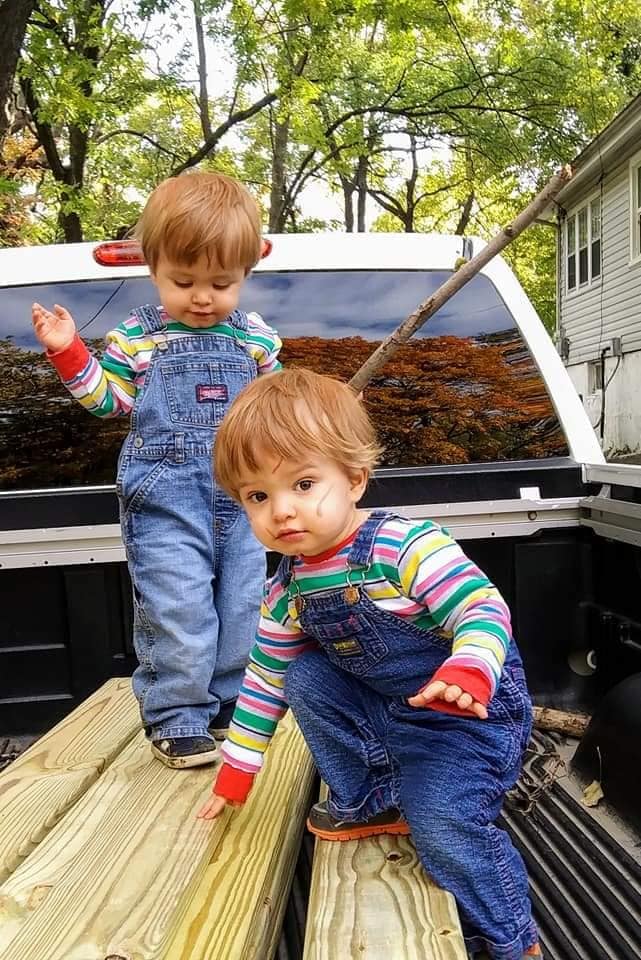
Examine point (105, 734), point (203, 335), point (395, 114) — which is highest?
point (395, 114)

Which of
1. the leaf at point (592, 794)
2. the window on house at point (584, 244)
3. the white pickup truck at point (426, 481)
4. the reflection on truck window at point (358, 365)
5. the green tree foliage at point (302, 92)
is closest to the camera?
the leaf at point (592, 794)

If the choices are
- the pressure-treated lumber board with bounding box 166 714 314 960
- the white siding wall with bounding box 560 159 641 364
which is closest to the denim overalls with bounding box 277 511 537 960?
the pressure-treated lumber board with bounding box 166 714 314 960

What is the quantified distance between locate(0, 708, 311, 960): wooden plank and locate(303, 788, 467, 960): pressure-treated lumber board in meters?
0.11

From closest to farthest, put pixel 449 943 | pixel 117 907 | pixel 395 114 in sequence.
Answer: pixel 449 943
pixel 117 907
pixel 395 114

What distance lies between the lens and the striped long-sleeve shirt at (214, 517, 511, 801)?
135cm

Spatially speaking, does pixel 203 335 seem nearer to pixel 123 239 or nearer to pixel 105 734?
pixel 123 239

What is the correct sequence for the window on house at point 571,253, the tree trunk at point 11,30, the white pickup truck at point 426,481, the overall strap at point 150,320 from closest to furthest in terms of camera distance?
the overall strap at point 150,320
the white pickup truck at point 426,481
the tree trunk at point 11,30
the window on house at point 571,253

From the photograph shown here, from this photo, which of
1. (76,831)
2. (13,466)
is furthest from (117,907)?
(13,466)

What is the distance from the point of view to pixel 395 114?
18.0m

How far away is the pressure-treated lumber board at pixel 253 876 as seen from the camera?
134 cm

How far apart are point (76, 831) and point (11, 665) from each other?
1090mm

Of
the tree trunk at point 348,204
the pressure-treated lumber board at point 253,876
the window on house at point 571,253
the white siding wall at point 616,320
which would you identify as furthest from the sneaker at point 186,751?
the tree trunk at point 348,204

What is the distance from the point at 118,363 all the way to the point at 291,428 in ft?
2.58

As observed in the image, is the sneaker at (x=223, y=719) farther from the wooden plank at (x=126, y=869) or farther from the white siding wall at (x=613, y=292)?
the white siding wall at (x=613, y=292)
